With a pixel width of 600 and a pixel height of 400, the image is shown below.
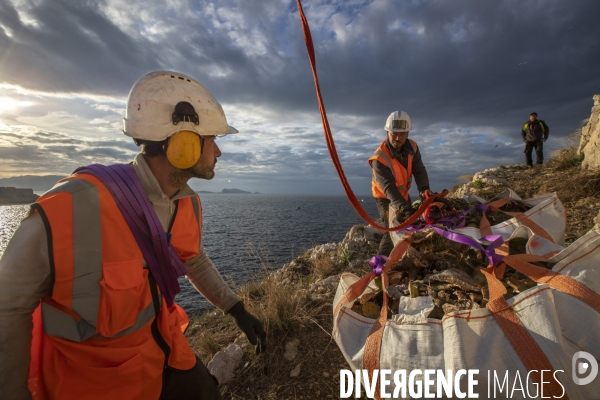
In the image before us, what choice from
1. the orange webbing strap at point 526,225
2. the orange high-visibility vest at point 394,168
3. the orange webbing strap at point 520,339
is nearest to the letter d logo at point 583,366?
the orange webbing strap at point 520,339

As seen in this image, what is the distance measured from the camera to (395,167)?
17.1ft

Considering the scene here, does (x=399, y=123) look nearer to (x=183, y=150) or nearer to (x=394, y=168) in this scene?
(x=394, y=168)

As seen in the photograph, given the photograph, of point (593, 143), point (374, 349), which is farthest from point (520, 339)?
point (593, 143)

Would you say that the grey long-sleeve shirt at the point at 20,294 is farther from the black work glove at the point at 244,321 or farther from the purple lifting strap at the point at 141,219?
the black work glove at the point at 244,321

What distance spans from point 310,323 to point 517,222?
8.24 feet

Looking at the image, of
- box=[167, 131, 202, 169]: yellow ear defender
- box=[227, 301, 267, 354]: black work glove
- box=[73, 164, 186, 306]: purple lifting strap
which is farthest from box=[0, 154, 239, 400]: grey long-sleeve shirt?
box=[227, 301, 267, 354]: black work glove

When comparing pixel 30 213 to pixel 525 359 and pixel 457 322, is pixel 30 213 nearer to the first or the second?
pixel 457 322

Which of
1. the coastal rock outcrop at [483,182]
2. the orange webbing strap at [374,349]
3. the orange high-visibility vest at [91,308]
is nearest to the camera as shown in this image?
the orange high-visibility vest at [91,308]

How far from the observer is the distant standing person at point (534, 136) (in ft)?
44.5

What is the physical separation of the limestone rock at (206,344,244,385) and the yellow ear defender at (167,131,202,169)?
2.27 meters

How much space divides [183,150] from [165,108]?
0.34 m

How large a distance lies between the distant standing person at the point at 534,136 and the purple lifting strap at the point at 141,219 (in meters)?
16.8

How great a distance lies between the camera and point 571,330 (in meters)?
1.69

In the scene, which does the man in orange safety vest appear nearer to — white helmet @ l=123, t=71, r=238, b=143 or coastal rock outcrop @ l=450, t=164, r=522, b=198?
white helmet @ l=123, t=71, r=238, b=143
